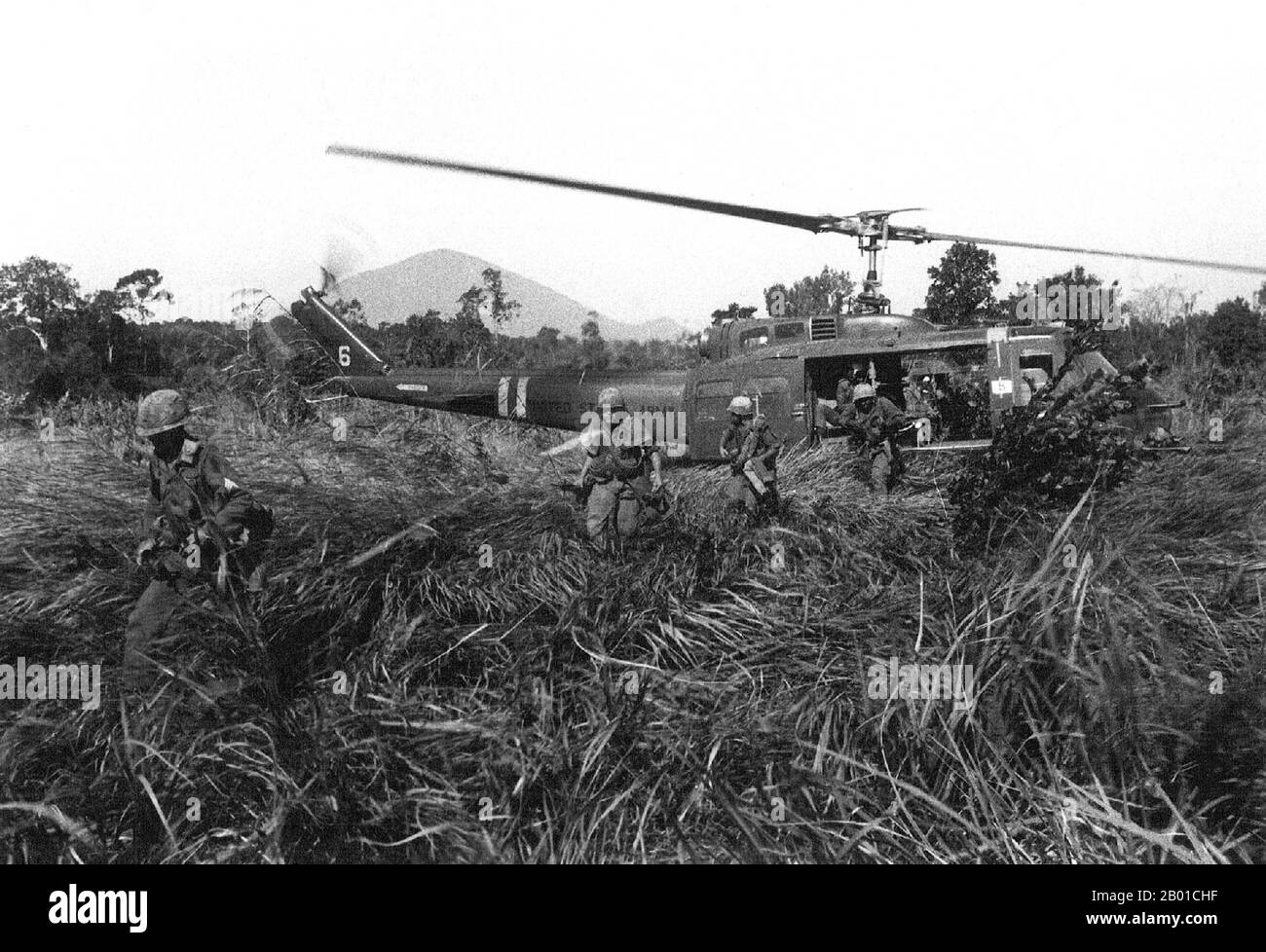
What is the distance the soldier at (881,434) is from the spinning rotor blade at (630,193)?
1544mm

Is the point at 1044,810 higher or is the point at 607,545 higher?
the point at 607,545

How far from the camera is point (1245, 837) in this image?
2.90 meters

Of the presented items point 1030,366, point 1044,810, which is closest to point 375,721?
point 1044,810

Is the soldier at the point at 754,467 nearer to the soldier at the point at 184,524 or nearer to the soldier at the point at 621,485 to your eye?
the soldier at the point at 621,485

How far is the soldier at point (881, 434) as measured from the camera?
7078 mm

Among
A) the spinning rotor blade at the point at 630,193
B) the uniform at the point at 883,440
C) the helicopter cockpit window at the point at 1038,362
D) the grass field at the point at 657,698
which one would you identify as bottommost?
the grass field at the point at 657,698

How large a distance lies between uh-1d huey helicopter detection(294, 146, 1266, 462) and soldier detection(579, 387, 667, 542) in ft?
2.44

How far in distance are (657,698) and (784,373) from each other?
4.94 meters

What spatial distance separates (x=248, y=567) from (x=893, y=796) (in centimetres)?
308

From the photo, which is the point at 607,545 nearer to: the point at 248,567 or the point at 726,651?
the point at 726,651

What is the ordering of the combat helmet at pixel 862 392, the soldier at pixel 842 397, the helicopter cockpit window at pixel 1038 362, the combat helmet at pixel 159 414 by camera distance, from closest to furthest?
the combat helmet at pixel 159 414 → the helicopter cockpit window at pixel 1038 362 → the combat helmet at pixel 862 392 → the soldier at pixel 842 397

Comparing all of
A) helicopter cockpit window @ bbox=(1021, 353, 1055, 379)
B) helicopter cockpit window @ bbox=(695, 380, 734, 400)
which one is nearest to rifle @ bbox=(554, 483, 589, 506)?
helicopter cockpit window @ bbox=(695, 380, 734, 400)

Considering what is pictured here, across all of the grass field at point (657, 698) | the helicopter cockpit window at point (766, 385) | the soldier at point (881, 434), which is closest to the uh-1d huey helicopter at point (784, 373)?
the helicopter cockpit window at point (766, 385)

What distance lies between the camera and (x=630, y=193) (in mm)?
5387
